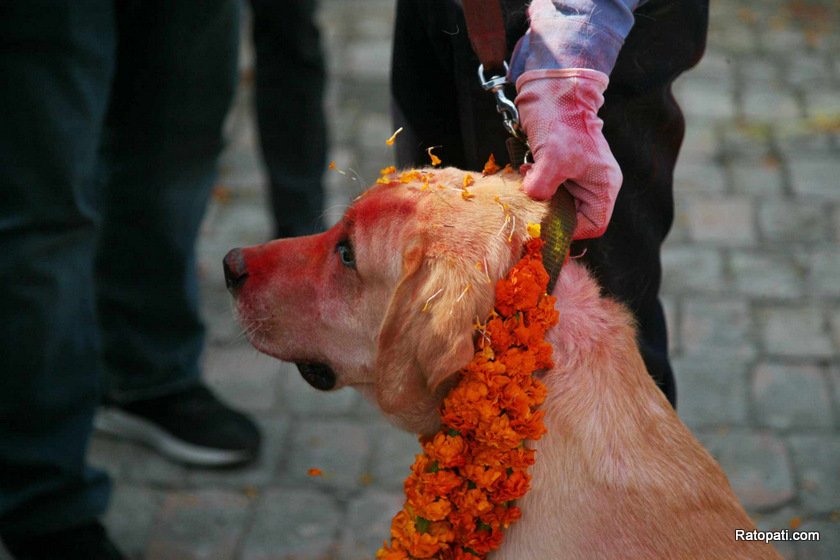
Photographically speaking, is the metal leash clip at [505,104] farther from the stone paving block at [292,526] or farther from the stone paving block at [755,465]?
the stone paving block at [755,465]

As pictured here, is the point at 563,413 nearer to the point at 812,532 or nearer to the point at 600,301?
the point at 600,301

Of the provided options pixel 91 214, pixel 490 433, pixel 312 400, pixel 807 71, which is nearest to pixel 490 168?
pixel 490 433

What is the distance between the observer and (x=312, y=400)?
4633mm

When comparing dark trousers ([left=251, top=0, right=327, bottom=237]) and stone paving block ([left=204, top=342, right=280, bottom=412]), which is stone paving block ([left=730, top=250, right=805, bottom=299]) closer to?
dark trousers ([left=251, top=0, right=327, bottom=237])

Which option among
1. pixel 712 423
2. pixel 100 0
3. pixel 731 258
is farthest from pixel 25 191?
pixel 731 258

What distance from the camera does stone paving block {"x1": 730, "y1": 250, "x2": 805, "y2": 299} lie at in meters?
5.04

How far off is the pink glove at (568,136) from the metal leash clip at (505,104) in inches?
2.8

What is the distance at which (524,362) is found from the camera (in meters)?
2.33

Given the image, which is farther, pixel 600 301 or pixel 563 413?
pixel 600 301

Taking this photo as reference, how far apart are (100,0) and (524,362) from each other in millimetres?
2069

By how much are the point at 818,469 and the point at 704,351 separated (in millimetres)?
818

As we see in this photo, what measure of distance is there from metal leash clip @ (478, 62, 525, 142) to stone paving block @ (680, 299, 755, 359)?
2.45 metres

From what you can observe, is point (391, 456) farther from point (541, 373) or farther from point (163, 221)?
point (541, 373)

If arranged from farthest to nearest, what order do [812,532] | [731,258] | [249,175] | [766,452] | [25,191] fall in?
[249,175], [731,258], [766,452], [812,532], [25,191]
